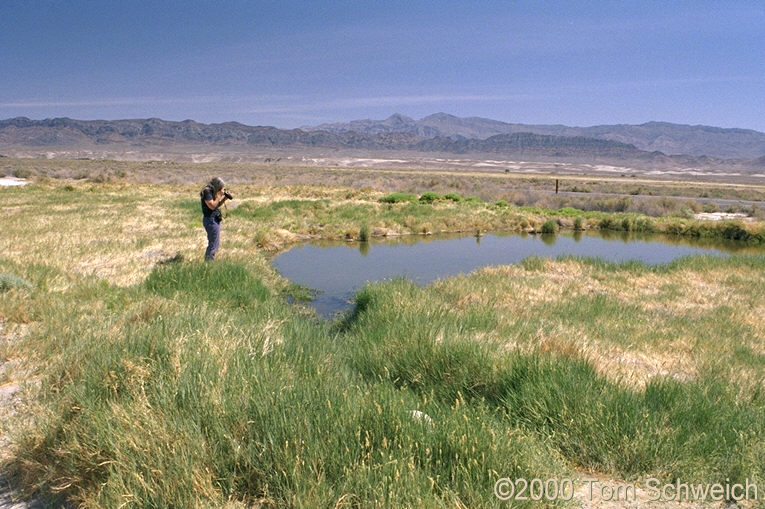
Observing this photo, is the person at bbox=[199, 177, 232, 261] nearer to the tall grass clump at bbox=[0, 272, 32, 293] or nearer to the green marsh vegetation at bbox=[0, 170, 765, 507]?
the green marsh vegetation at bbox=[0, 170, 765, 507]

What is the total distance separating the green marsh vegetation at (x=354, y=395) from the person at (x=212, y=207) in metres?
1.40

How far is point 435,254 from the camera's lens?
18.6 metres

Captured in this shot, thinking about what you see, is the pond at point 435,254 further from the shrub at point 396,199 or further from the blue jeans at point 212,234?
the shrub at point 396,199

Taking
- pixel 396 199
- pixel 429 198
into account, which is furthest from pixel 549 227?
pixel 396 199

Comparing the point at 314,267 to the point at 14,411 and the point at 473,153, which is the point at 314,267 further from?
the point at 473,153

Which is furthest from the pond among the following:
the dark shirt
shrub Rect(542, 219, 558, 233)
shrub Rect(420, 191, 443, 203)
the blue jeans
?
shrub Rect(420, 191, 443, 203)

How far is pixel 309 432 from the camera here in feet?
11.9

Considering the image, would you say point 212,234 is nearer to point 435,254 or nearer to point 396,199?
point 435,254

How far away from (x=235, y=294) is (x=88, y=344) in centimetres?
400

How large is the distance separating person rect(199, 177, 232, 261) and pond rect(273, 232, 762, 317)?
7.57 ft

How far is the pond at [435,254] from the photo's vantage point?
13.9 metres

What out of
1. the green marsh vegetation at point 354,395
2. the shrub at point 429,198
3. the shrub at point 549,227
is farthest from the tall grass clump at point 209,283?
the shrub at point 429,198

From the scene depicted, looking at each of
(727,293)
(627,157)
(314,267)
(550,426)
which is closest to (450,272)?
(314,267)

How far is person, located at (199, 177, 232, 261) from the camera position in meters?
11.1
